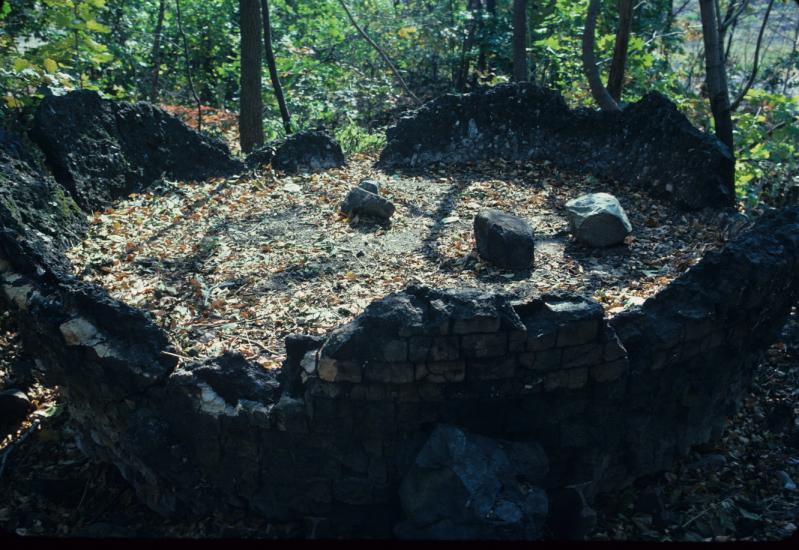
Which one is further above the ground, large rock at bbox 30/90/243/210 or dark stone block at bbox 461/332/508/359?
large rock at bbox 30/90/243/210

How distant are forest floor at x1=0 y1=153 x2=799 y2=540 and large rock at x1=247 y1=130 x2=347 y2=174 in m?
0.28

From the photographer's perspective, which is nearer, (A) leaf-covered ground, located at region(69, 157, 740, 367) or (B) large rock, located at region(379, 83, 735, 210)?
(A) leaf-covered ground, located at region(69, 157, 740, 367)

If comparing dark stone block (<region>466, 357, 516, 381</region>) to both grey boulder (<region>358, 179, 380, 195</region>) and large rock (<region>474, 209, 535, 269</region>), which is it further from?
grey boulder (<region>358, 179, 380, 195</region>)

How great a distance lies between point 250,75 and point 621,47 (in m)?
4.68

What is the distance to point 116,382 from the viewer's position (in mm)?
4637

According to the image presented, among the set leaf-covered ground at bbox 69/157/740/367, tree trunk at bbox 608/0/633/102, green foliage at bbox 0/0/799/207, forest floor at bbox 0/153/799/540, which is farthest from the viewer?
green foliage at bbox 0/0/799/207

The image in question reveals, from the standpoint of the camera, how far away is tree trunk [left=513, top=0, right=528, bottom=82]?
1073 centimetres

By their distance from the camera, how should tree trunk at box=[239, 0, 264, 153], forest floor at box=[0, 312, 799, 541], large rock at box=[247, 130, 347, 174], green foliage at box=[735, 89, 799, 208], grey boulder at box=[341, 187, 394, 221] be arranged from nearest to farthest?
forest floor at box=[0, 312, 799, 541] → grey boulder at box=[341, 187, 394, 221] → green foliage at box=[735, 89, 799, 208] → large rock at box=[247, 130, 347, 174] → tree trunk at box=[239, 0, 264, 153]

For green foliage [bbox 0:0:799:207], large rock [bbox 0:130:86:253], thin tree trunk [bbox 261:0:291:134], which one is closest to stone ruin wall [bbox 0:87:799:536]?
large rock [bbox 0:130:86:253]

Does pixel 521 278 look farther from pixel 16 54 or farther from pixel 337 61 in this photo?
pixel 337 61

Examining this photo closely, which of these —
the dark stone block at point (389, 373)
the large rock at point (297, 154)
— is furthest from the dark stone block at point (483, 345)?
the large rock at point (297, 154)

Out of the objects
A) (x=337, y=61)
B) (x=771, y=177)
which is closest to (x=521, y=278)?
(x=771, y=177)

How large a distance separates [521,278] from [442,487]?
2.50 m

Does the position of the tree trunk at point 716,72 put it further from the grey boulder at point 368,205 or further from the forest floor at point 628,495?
the grey boulder at point 368,205
